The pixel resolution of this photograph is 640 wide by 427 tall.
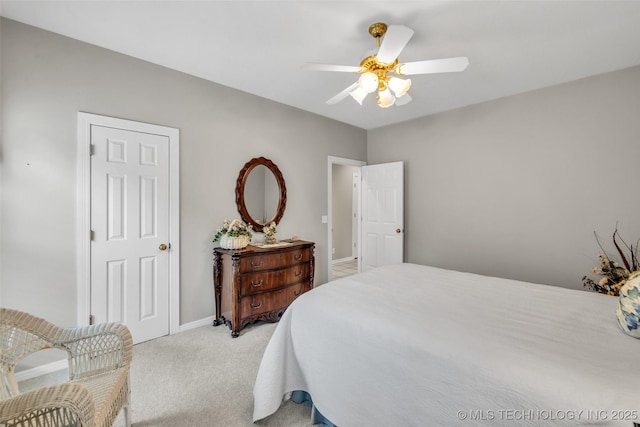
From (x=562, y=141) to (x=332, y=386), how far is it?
3.56 metres

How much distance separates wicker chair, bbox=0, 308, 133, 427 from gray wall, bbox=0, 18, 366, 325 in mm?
1112

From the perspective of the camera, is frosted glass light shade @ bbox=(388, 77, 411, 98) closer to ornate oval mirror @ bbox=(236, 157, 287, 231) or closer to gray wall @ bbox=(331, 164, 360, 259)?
ornate oval mirror @ bbox=(236, 157, 287, 231)

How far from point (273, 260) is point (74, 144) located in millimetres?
2044

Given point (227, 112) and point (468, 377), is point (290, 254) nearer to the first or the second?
point (227, 112)

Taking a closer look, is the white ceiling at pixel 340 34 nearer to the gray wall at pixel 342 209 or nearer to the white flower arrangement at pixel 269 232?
the white flower arrangement at pixel 269 232

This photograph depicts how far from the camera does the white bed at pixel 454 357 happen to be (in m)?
0.94

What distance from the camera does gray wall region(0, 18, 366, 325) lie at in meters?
2.08

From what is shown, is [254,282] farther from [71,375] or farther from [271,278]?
[71,375]

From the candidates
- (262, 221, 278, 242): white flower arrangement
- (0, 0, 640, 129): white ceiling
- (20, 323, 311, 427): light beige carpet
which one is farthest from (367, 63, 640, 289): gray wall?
(20, 323, 311, 427): light beige carpet

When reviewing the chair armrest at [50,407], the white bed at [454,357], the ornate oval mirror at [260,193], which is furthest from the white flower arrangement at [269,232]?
the chair armrest at [50,407]

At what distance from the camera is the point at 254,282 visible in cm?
292

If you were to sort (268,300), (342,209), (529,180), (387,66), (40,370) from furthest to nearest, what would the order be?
(342,209), (529,180), (268,300), (40,370), (387,66)

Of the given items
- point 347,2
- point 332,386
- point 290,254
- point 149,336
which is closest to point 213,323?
point 149,336

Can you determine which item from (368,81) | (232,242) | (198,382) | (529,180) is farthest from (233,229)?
(529,180)
